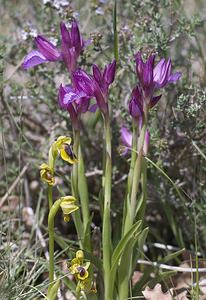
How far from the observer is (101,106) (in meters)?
1.85

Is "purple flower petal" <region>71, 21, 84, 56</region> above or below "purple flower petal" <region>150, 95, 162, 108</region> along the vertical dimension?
above

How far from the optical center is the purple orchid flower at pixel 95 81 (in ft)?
5.90

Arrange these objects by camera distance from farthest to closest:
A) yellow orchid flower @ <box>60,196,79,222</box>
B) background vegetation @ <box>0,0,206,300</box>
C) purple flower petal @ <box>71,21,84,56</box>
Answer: background vegetation @ <box>0,0,206,300</box>, purple flower petal @ <box>71,21,84,56</box>, yellow orchid flower @ <box>60,196,79,222</box>

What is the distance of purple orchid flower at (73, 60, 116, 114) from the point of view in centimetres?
180

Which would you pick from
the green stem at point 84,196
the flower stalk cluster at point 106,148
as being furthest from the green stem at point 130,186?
the green stem at point 84,196

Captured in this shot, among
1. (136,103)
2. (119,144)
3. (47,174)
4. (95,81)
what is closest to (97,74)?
(95,81)

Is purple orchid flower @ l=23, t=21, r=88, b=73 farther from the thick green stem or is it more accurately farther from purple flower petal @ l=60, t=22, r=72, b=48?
the thick green stem

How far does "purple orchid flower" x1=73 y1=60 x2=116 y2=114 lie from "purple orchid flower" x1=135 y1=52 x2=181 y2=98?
76mm

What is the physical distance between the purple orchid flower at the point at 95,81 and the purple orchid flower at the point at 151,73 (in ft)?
0.25

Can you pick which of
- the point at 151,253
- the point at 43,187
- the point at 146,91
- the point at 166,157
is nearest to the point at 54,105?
the point at 43,187

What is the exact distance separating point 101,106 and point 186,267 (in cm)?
78

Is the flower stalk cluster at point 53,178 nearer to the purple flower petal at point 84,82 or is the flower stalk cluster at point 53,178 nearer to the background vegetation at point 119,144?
the purple flower petal at point 84,82

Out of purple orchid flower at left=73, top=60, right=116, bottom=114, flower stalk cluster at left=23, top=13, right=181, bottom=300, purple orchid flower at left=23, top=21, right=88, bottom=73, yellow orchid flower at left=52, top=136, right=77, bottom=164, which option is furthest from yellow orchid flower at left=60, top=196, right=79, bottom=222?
purple orchid flower at left=23, top=21, right=88, bottom=73

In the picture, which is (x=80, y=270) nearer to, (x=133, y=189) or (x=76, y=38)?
(x=133, y=189)
